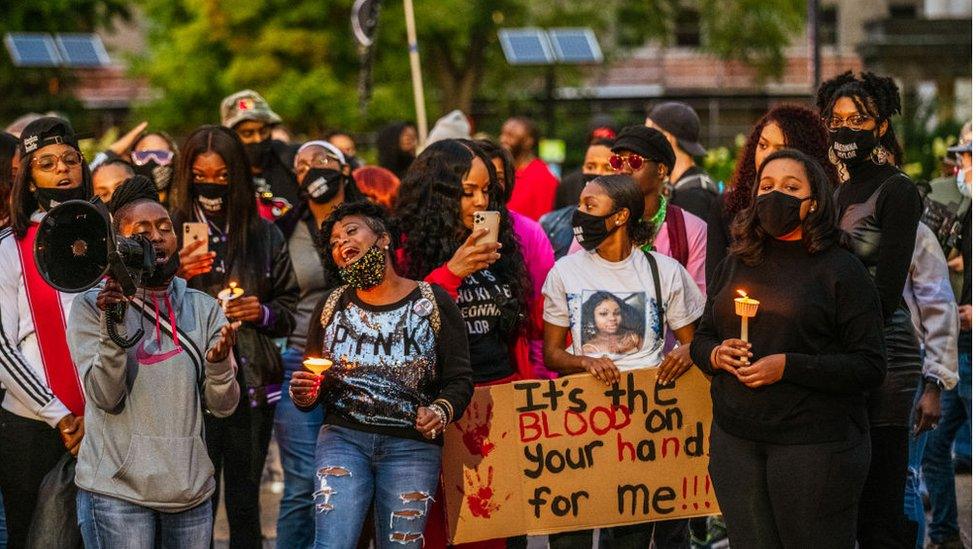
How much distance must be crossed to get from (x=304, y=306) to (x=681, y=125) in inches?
95.4

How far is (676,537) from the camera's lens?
711cm

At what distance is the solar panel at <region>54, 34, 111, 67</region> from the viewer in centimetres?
2548

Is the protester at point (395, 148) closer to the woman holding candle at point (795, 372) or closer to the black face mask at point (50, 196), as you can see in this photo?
the black face mask at point (50, 196)

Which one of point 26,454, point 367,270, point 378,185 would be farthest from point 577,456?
point 378,185

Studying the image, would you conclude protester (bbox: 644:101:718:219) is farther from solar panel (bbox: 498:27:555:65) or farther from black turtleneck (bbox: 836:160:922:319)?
solar panel (bbox: 498:27:555:65)

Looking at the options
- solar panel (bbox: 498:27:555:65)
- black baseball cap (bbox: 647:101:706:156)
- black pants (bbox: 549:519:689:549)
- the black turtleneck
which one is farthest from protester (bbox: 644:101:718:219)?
solar panel (bbox: 498:27:555:65)

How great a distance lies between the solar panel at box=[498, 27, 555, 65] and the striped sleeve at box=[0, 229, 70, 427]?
59.9ft

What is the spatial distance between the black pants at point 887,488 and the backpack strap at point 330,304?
2.16 meters

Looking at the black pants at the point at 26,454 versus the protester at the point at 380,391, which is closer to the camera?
the protester at the point at 380,391

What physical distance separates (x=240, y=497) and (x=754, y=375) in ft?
8.39

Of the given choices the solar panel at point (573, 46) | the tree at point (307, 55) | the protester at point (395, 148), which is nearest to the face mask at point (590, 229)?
the protester at point (395, 148)

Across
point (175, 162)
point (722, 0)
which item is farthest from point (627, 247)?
point (722, 0)

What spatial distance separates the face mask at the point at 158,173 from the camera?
803 centimetres

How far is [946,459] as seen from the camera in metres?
8.49
